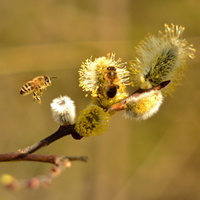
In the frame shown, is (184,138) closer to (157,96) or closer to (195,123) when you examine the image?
(195,123)

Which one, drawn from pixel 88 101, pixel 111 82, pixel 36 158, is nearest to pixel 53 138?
pixel 36 158

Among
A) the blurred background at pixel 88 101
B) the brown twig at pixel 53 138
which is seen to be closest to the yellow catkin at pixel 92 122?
the brown twig at pixel 53 138

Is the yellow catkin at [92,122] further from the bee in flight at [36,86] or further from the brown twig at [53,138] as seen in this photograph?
the bee in flight at [36,86]

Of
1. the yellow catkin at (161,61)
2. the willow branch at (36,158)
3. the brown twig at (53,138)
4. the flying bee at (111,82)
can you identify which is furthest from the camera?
the yellow catkin at (161,61)

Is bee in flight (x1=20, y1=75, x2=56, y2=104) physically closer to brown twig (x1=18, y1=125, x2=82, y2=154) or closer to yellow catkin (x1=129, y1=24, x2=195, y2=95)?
brown twig (x1=18, y1=125, x2=82, y2=154)

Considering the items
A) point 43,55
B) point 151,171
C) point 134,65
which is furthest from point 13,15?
point 134,65
